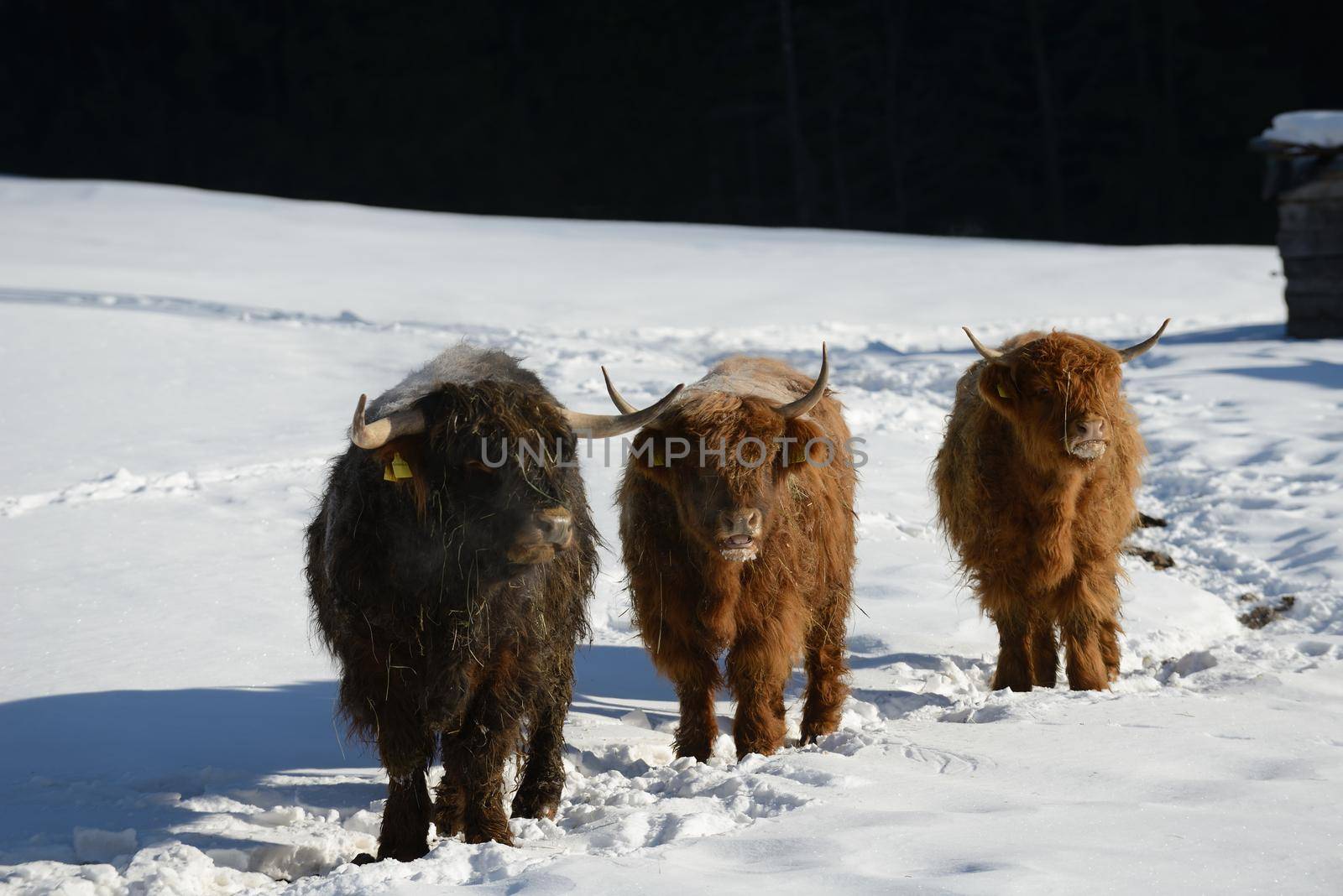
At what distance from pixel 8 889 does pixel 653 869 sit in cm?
169

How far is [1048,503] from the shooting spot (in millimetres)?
5156

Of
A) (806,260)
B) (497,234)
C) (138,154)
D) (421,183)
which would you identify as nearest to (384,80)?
(421,183)

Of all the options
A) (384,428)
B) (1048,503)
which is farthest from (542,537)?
(1048,503)

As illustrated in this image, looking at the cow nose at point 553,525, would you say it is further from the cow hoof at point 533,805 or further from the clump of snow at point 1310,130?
the clump of snow at point 1310,130

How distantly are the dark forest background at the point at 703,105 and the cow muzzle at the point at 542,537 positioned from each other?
82.7 feet

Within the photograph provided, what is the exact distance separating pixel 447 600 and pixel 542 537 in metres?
0.38

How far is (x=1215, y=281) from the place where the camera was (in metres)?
17.1

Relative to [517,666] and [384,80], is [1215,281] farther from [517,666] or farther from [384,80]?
[384,80]

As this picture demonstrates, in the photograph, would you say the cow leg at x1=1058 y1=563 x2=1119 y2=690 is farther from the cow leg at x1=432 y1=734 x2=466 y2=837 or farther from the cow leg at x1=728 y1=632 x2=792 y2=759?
the cow leg at x1=432 y1=734 x2=466 y2=837

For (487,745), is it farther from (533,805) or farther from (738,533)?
(738,533)

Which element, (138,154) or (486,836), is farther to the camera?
(138,154)

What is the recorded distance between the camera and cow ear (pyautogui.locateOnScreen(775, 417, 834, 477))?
458 cm

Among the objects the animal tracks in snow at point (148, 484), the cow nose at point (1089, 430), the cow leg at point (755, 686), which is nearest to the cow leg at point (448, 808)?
the cow leg at point (755, 686)

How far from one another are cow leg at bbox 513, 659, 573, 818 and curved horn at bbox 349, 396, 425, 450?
97 centimetres
